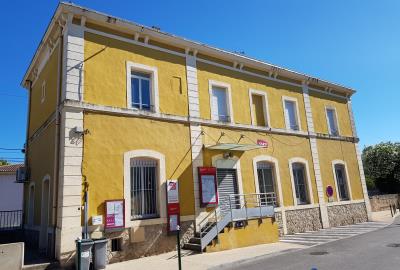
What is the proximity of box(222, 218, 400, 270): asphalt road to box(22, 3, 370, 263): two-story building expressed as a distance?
87.2 inches

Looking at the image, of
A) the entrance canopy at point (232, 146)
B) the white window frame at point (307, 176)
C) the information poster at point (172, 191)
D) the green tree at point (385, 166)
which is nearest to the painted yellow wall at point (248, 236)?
the information poster at point (172, 191)

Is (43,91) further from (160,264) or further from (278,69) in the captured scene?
(278,69)

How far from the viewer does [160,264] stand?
925 centimetres

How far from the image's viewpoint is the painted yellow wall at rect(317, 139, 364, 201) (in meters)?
18.0

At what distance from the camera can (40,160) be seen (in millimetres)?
12609

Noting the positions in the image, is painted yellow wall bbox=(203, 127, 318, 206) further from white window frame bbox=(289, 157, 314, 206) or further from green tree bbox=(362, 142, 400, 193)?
green tree bbox=(362, 142, 400, 193)

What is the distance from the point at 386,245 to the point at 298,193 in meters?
5.92

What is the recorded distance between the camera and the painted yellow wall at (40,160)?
1110cm

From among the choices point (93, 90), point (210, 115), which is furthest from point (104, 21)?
point (210, 115)

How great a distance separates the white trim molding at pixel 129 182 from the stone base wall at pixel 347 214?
1020 centimetres

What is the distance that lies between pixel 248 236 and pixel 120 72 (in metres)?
7.56

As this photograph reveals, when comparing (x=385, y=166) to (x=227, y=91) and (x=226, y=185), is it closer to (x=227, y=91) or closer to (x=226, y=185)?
(x=227, y=91)

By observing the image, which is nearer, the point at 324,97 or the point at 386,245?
the point at 386,245

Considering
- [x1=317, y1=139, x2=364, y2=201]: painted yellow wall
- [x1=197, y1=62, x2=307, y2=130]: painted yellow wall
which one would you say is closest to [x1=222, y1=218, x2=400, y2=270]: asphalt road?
[x1=197, y1=62, x2=307, y2=130]: painted yellow wall
